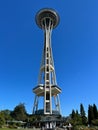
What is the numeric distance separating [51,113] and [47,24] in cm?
4246

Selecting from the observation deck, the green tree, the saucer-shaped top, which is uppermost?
the saucer-shaped top

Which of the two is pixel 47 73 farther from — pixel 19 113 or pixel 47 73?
pixel 19 113

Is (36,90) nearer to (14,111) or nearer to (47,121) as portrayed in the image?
(47,121)

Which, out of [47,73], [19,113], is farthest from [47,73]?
[19,113]

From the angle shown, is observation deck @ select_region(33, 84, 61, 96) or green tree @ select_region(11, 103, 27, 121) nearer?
observation deck @ select_region(33, 84, 61, 96)

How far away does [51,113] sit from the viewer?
73750 mm

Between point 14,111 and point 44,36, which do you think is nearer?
point 44,36

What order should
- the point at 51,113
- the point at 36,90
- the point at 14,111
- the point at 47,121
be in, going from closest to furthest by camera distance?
the point at 47,121 → the point at 51,113 → the point at 36,90 → the point at 14,111

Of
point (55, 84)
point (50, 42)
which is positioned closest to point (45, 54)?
point (50, 42)

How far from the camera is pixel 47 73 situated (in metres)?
82.6

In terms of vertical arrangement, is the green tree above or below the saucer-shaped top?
below

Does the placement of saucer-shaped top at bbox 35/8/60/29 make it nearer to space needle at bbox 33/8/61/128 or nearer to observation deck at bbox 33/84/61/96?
space needle at bbox 33/8/61/128

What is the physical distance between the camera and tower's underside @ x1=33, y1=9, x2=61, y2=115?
77.3 meters

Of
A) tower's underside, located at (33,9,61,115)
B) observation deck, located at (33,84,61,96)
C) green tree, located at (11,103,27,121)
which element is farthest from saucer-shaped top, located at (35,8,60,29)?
green tree, located at (11,103,27,121)
